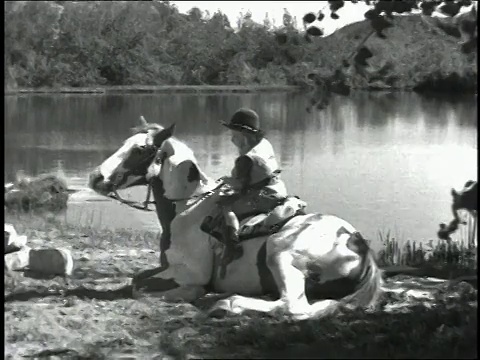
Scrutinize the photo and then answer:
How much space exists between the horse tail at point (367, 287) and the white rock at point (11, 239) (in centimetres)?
143

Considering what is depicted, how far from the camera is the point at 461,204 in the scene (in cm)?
381

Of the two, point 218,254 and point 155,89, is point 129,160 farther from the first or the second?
point 218,254

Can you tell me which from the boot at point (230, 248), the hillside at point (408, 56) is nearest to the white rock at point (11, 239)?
the boot at point (230, 248)

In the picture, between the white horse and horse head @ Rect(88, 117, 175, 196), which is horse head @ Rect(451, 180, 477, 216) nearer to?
the white horse

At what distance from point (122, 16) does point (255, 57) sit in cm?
61

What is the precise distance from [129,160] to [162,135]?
179 millimetres

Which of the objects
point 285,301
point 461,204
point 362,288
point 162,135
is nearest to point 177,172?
point 162,135

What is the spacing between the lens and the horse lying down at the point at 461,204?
3.77 metres

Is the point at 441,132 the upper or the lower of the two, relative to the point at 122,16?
lower

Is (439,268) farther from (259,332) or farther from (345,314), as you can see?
(259,332)

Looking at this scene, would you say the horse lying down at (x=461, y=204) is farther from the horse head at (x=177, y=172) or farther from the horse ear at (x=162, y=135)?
the horse ear at (x=162, y=135)

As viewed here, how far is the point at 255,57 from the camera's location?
13.5 ft

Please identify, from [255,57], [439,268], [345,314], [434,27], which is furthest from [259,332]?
[434,27]

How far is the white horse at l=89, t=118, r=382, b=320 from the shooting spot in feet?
12.6
